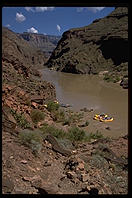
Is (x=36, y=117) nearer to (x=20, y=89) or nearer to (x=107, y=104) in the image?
(x=20, y=89)

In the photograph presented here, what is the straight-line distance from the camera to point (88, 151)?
22.4ft

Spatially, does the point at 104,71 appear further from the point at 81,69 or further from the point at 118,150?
the point at 118,150

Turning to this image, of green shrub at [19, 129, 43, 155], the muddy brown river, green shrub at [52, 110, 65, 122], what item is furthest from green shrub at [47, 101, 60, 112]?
green shrub at [19, 129, 43, 155]

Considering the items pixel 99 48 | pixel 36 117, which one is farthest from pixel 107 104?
pixel 99 48

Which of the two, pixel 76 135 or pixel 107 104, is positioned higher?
pixel 107 104

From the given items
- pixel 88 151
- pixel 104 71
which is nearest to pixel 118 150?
pixel 88 151

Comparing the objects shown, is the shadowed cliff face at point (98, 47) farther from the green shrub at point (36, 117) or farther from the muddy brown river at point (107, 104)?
the green shrub at point (36, 117)

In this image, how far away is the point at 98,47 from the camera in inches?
2072

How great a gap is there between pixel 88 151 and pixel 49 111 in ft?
23.2

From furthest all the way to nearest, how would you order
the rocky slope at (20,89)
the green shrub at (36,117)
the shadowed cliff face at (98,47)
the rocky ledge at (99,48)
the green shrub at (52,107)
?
the shadowed cliff face at (98,47)
the rocky ledge at (99,48)
the green shrub at (52,107)
the green shrub at (36,117)
the rocky slope at (20,89)

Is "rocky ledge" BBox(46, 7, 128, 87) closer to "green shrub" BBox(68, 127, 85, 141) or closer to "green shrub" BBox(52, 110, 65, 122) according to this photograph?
"green shrub" BBox(52, 110, 65, 122)

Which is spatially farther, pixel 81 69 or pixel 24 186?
pixel 81 69

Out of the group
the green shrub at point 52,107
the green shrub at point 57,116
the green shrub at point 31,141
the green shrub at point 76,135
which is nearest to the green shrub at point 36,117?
the green shrub at point 57,116

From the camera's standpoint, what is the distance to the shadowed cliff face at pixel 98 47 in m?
47.2
